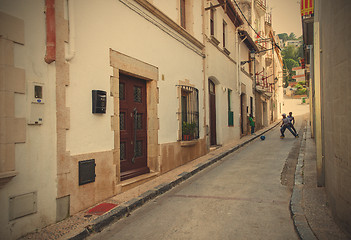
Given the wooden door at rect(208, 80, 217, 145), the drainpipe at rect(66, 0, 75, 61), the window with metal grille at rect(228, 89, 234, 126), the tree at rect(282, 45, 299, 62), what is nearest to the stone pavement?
the drainpipe at rect(66, 0, 75, 61)

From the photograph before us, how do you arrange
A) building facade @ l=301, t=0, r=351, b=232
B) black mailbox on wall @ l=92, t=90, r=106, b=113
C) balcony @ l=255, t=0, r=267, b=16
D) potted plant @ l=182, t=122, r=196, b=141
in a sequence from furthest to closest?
balcony @ l=255, t=0, r=267, b=16 → potted plant @ l=182, t=122, r=196, b=141 → black mailbox on wall @ l=92, t=90, r=106, b=113 → building facade @ l=301, t=0, r=351, b=232

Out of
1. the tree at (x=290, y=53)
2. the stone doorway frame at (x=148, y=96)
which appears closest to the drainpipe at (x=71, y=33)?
the stone doorway frame at (x=148, y=96)

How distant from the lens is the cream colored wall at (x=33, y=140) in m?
3.34

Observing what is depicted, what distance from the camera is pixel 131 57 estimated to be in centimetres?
586

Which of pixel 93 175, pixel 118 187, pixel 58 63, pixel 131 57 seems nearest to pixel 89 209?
pixel 93 175

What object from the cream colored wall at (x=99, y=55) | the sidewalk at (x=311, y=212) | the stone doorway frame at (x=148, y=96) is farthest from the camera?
the stone doorway frame at (x=148, y=96)

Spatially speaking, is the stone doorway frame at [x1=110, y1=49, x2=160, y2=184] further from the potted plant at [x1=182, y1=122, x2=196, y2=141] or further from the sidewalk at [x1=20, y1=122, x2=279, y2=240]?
the potted plant at [x1=182, y1=122, x2=196, y2=141]

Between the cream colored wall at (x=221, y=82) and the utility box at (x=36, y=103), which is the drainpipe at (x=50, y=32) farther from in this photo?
the cream colored wall at (x=221, y=82)

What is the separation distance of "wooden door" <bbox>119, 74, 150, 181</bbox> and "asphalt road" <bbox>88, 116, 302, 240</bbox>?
1.16 metres

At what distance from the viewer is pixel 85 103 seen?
178 inches

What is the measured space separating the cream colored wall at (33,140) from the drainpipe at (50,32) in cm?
6

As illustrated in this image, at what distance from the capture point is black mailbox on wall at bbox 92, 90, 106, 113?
4660mm

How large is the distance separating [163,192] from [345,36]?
431cm

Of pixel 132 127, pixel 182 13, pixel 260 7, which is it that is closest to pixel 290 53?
pixel 260 7
